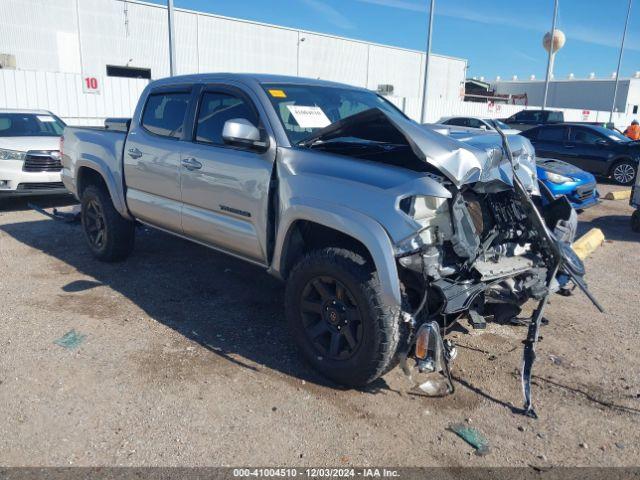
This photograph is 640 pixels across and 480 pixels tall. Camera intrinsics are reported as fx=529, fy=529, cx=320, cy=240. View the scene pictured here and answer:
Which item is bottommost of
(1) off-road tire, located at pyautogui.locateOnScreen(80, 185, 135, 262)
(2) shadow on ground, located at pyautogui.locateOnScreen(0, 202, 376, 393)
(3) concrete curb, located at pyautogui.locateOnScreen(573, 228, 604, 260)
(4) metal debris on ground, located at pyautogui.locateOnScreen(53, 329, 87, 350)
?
(4) metal debris on ground, located at pyautogui.locateOnScreen(53, 329, 87, 350)

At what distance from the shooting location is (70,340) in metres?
4.12

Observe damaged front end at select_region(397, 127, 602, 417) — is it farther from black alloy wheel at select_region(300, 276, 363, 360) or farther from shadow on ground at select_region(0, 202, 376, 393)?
shadow on ground at select_region(0, 202, 376, 393)

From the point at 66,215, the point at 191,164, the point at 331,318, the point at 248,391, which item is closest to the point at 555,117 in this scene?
the point at 66,215

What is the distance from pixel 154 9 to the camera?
30562 millimetres

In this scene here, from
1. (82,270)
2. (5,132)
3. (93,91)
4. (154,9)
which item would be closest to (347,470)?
(82,270)

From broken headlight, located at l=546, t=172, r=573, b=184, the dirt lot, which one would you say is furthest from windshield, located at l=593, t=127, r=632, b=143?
the dirt lot

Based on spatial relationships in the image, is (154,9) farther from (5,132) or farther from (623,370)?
(623,370)

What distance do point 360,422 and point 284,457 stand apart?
0.54 meters

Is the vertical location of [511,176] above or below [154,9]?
below

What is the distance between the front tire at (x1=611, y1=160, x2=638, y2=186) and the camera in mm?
13102

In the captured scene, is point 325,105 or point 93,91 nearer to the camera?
point 325,105

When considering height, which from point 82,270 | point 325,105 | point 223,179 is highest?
point 325,105

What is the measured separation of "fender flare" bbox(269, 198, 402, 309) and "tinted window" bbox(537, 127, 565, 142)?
12.7 meters

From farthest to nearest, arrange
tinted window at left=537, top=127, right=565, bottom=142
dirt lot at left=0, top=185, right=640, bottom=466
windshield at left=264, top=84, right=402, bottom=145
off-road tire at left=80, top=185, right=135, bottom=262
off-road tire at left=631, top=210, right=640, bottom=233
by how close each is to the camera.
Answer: tinted window at left=537, top=127, right=565, bottom=142, off-road tire at left=631, top=210, right=640, bottom=233, off-road tire at left=80, top=185, right=135, bottom=262, windshield at left=264, top=84, right=402, bottom=145, dirt lot at left=0, top=185, right=640, bottom=466
